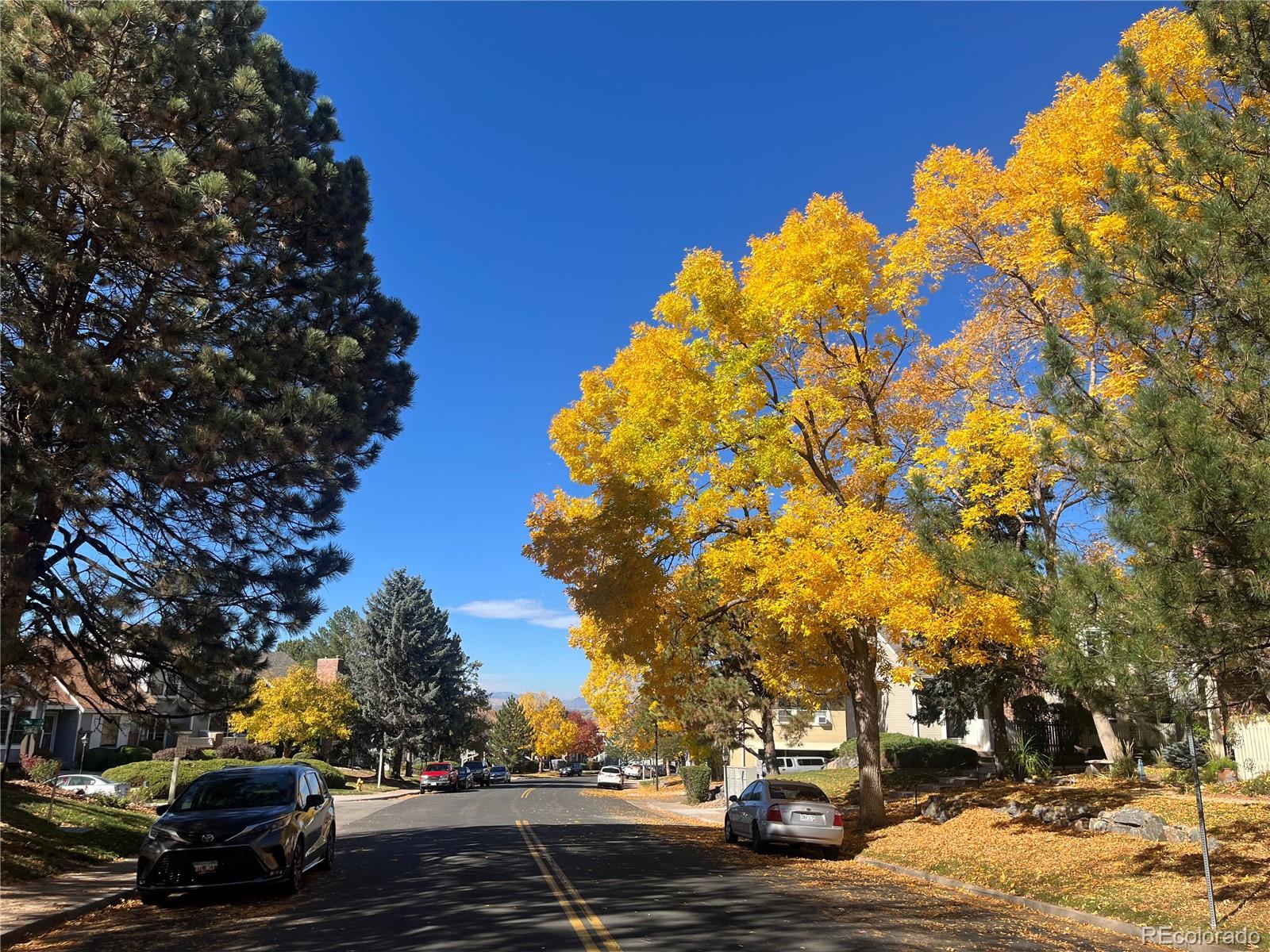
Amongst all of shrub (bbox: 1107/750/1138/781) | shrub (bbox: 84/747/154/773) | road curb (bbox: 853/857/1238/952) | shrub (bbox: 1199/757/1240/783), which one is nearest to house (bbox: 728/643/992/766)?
shrub (bbox: 1107/750/1138/781)

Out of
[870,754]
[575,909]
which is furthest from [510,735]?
[575,909]

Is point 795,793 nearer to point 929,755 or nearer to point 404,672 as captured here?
point 929,755

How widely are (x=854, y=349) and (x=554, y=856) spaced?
10.9 m

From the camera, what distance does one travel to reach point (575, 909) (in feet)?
30.7

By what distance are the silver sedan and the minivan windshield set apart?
8216 mm

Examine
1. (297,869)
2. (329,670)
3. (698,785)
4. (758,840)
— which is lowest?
(698,785)

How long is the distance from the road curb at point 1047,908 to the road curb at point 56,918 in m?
11.1

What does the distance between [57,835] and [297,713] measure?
29323 millimetres

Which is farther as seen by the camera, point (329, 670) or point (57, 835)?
point (329, 670)

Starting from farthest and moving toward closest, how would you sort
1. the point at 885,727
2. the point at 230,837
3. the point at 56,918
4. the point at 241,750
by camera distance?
the point at 885,727 → the point at 241,750 → the point at 230,837 → the point at 56,918

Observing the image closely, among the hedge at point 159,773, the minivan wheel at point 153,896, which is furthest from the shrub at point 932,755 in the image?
the minivan wheel at point 153,896

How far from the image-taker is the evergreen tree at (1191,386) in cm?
691

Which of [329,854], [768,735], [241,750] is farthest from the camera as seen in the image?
[241,750]

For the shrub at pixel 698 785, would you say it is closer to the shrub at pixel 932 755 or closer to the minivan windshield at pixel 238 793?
the shrub at pixel 932 755
